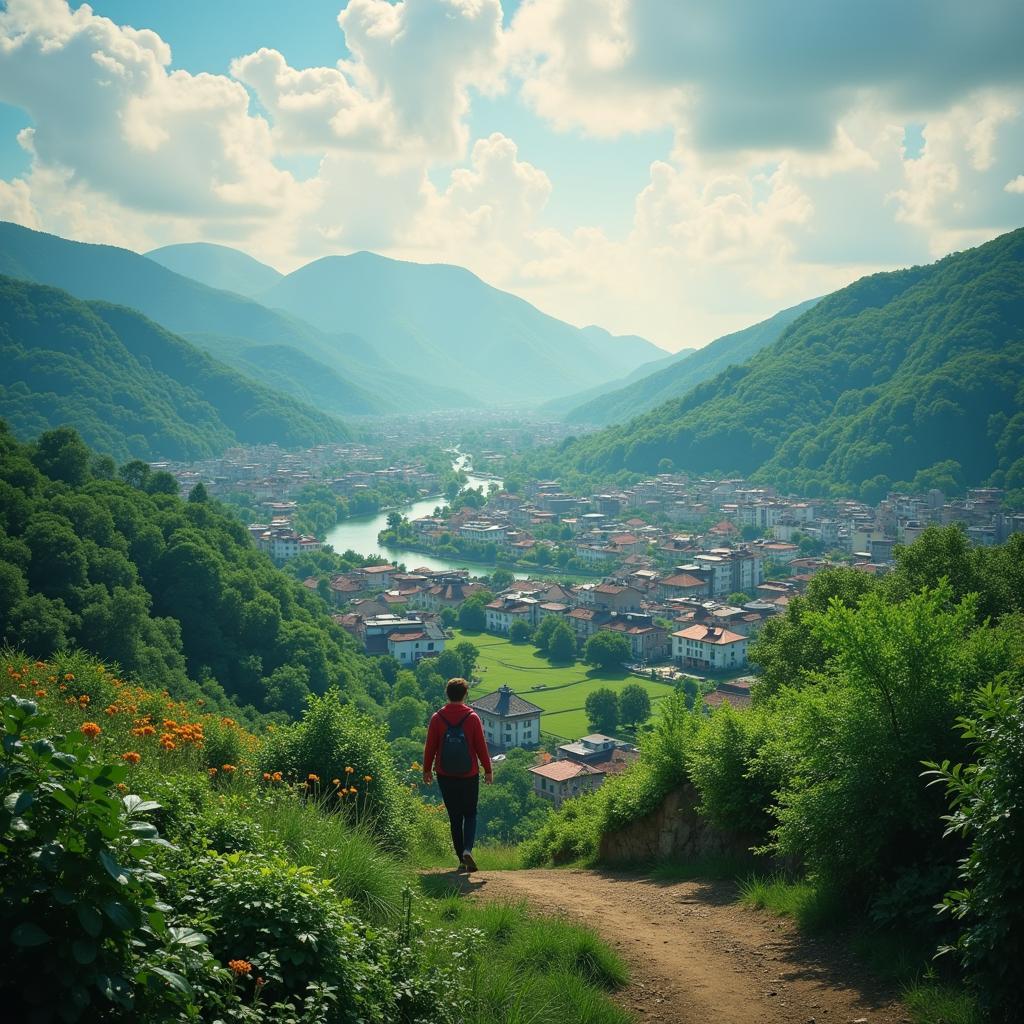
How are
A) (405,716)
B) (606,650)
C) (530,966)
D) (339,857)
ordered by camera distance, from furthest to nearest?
(606,650)
(405,716)
(339,857)
(530,966)

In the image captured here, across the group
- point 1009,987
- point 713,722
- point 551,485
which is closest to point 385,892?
point 1009,987

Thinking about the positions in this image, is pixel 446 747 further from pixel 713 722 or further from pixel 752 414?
pixel 752 414


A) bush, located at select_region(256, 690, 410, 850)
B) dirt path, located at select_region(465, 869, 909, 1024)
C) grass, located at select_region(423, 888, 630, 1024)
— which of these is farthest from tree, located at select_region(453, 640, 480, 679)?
grass, located at select_region(423, 888, 630, 1024)

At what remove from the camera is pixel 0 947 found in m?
2.29

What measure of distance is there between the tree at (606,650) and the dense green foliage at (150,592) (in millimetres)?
13780

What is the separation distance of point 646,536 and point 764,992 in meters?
78.7

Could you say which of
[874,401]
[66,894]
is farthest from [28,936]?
[874,401]

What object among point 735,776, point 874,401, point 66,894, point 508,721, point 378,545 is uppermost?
point 874,401

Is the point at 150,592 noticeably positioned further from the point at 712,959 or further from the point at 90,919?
the point at 90,919

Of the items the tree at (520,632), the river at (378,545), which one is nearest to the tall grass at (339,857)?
the tree at (520,632)

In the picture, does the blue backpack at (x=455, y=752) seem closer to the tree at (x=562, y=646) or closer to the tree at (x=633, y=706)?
the tree at (x=633, y=706)

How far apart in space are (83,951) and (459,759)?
403 cm

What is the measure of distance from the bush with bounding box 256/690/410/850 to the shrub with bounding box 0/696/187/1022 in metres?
4.23

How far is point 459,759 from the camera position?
20.2 feet
